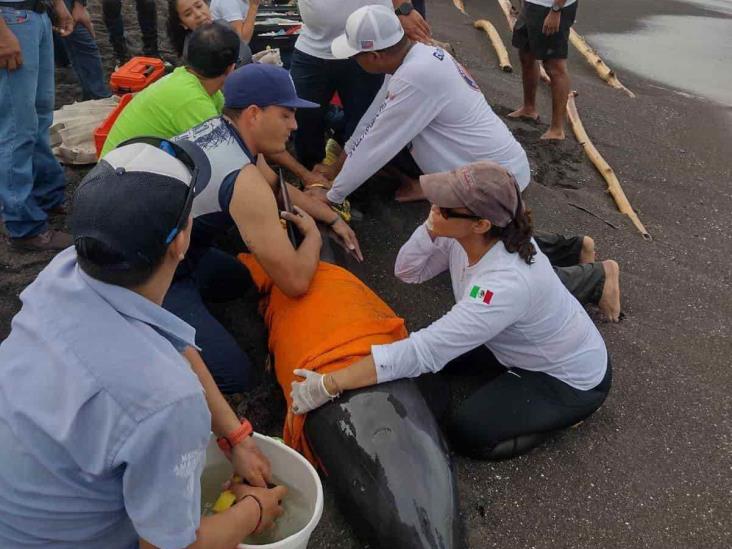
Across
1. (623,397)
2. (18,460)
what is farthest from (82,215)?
(623,397)

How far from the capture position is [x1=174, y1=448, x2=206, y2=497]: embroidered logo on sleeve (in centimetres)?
124

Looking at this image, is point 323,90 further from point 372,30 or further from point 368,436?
point 368,436

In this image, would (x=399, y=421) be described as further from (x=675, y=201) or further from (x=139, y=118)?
(x=675, y=201)

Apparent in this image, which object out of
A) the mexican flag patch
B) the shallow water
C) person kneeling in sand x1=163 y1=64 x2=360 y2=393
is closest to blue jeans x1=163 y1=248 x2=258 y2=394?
person kneeling in sand x1=163 y1=64 x2=360 y2=393

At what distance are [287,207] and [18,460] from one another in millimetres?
1916

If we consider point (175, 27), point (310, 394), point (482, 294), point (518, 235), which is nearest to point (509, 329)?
point (482, 294)

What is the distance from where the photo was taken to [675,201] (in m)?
4.93

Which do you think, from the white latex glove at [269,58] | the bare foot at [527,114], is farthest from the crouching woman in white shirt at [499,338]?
the bare foot at [527,114]

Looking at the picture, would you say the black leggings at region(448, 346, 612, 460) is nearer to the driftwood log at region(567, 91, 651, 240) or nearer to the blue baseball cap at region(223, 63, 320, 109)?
the blue baseball cap at region(223, 63, 320, 109)

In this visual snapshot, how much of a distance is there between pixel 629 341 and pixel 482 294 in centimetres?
145

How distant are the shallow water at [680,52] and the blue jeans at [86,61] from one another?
253 inches

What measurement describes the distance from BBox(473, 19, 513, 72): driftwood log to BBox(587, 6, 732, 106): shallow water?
62.5 inches

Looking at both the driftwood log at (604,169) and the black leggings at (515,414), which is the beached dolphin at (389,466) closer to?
the black leggings at (515,414)

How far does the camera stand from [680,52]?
30.8 feet
